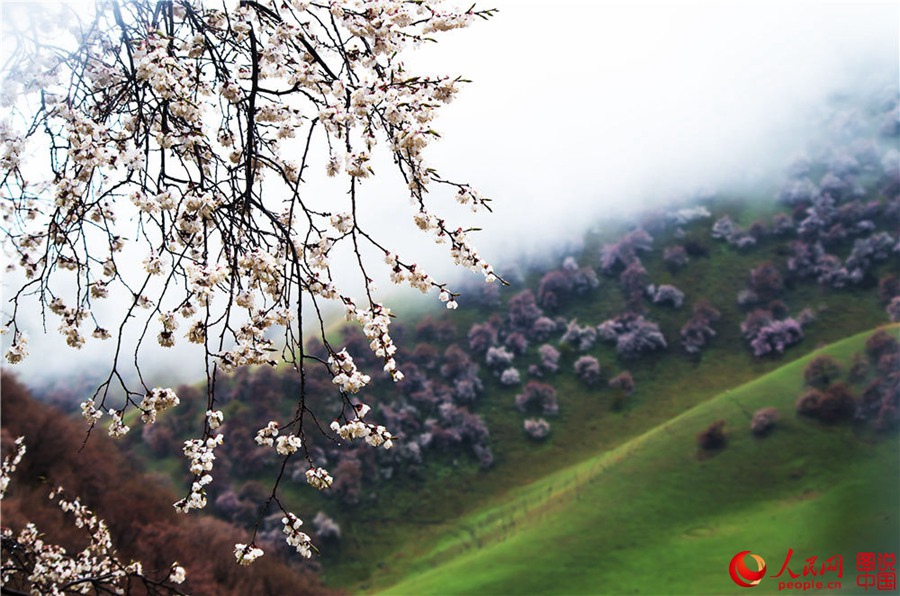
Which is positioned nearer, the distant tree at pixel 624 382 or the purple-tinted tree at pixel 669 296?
the distant tree at pixel 624 382

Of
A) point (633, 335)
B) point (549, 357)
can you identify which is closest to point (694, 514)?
point (633, 335)

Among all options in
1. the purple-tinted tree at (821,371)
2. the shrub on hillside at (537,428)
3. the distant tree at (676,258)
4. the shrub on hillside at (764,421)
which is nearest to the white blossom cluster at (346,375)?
the shrub on hillside at (764,421)

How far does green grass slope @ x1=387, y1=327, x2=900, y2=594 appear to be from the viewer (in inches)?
1353

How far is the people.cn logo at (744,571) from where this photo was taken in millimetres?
31281

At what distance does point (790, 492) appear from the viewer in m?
38.5

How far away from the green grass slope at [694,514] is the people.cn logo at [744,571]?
46cm

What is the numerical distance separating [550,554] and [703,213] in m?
48.3

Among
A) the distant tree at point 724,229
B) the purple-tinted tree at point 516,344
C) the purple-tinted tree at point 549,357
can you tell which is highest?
the distant tree at point 724,229

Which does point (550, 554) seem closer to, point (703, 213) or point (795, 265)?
point (795, 265)

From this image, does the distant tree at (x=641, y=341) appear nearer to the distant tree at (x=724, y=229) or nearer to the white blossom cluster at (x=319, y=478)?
the distant tree at (x=724, y=229)

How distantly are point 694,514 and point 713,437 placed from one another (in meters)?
7.28

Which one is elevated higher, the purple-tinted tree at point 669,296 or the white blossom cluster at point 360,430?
the purple-tinted tree at point 669,296

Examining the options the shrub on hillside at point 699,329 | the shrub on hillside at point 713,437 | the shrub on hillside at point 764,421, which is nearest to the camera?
the shrub on hillside at point 764,421

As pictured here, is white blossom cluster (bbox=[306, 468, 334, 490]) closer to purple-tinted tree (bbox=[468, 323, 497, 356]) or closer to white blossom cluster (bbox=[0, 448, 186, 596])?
white blossom cluster (bbox=[0, 448, 186, 596])
